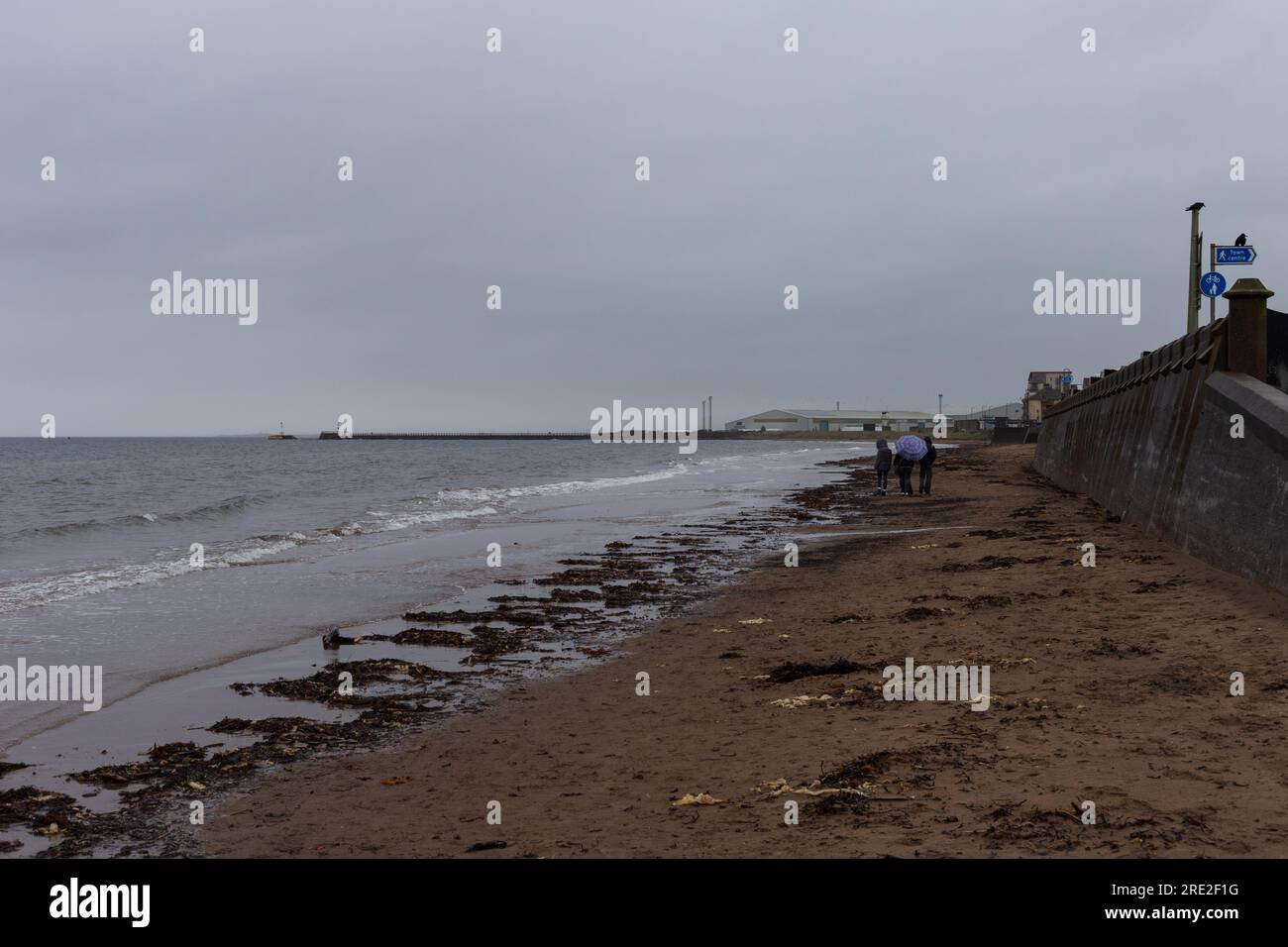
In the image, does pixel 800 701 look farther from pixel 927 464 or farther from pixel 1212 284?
pixel 927 464

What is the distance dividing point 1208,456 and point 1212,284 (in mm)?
8902

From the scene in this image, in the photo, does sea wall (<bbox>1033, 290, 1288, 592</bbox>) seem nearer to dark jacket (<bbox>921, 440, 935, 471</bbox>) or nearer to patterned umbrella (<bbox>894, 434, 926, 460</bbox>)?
patterned umbrella (<bbox>894, 434, 926, 460</bbox>)

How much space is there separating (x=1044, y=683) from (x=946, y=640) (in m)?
1.95

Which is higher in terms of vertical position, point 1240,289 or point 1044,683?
point 1240,289

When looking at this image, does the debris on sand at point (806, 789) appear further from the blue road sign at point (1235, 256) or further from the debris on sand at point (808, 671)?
the blue road sign at point (1235, 256)

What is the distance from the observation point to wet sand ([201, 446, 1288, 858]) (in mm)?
4793

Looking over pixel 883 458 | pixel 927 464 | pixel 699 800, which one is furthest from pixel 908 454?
pixel 699 800

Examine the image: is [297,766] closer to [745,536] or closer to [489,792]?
[489,792]

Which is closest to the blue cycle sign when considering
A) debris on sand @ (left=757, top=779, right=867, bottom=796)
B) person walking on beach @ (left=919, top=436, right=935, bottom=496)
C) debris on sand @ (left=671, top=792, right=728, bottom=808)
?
person walking on beach @ (left=919, top=436, right=935, bottom=496)

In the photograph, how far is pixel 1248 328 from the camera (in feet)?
42.7

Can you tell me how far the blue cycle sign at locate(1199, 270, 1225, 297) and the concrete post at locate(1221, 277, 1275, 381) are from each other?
7.46 meters

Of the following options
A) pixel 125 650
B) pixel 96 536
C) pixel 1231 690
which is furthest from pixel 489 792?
pixel 96 536

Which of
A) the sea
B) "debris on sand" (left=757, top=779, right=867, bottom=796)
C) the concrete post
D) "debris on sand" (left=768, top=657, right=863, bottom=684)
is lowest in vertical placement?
the sea
